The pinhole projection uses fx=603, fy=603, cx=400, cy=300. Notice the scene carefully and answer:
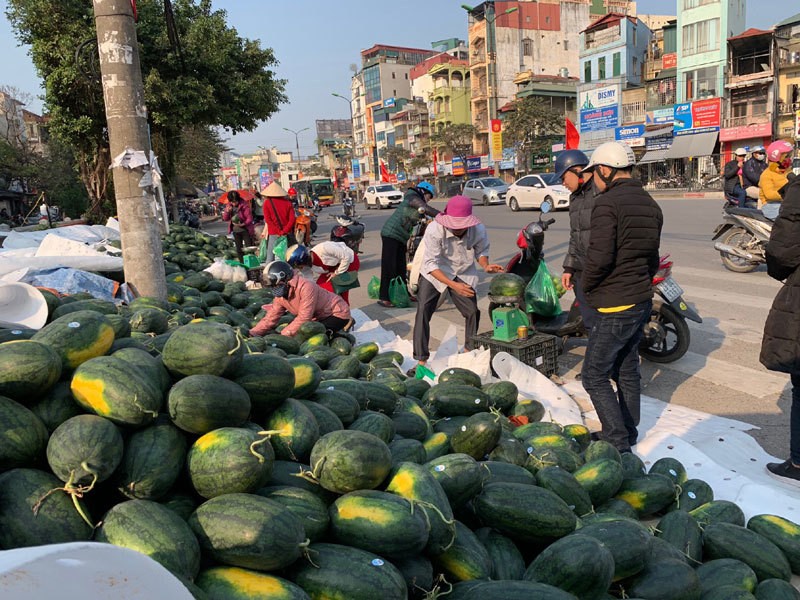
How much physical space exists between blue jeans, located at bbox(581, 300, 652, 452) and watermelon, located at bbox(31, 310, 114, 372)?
307cm

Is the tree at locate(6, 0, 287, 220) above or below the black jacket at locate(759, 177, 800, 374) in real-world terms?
above

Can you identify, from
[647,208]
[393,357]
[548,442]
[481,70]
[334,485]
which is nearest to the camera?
[334,485]

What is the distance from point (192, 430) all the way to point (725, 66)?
47.1 metres

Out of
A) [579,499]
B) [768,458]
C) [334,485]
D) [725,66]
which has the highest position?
[725,66]

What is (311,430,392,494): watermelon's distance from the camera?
7.25 feet

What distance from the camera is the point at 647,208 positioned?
12.8ft

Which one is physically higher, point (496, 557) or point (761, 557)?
point (496, 557)

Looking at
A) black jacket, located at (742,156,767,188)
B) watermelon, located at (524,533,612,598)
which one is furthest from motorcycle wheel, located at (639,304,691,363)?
black jacket, located at (742,156,767,188)

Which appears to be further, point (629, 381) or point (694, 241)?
point (694, 241)

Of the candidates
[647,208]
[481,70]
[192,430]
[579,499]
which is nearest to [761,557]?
[579,499]

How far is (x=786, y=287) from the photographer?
3.83 m

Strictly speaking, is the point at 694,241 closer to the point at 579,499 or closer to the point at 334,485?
the point at 579,499

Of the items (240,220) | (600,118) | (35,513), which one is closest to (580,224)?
(35,513)

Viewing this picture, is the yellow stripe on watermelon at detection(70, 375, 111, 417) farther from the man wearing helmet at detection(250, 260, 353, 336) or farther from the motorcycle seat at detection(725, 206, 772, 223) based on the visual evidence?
the motorcycle seat at detection(725, 206, 772, 223)
